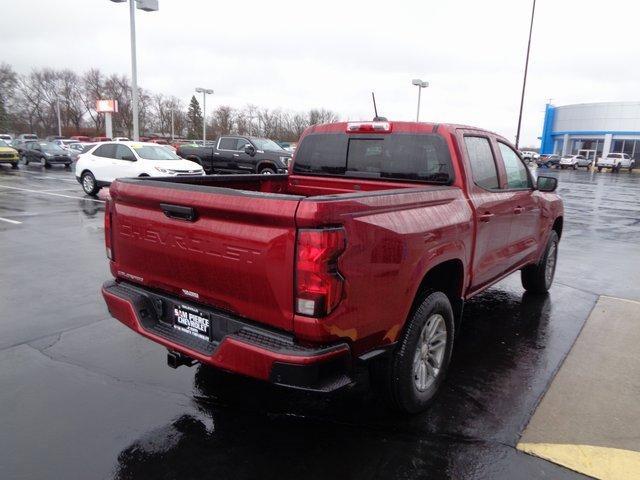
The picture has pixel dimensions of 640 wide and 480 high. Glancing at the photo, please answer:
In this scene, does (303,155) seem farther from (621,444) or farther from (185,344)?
(621,444)

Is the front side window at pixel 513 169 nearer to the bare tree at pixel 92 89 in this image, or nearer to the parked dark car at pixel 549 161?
the parked dark car at pixel 549 161

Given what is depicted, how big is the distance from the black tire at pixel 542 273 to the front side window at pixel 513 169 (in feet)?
3.91

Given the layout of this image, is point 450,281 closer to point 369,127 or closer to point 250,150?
point 369,127

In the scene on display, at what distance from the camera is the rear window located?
3912 mm

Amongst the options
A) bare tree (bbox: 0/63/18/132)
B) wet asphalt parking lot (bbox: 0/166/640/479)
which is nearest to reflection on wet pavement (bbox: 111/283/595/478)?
wet asphalt parking lot (bbox: 0/166/640/479)

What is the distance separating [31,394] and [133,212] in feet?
4.97

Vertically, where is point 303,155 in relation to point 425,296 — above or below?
above

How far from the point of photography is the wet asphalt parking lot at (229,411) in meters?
2.79

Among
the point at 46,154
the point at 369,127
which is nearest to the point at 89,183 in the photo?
the point at 369,127

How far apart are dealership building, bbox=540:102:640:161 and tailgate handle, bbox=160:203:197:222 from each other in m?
70.2

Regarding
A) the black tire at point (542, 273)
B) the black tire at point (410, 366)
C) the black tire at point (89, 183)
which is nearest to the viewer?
the black tire at point (410, 366)

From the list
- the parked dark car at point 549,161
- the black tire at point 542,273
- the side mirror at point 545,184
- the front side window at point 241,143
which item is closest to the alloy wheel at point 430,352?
the side mirror at point 545,184

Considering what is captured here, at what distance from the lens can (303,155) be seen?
4.80 m

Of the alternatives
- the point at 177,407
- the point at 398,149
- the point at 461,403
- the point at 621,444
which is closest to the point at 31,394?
the point at 177,407
